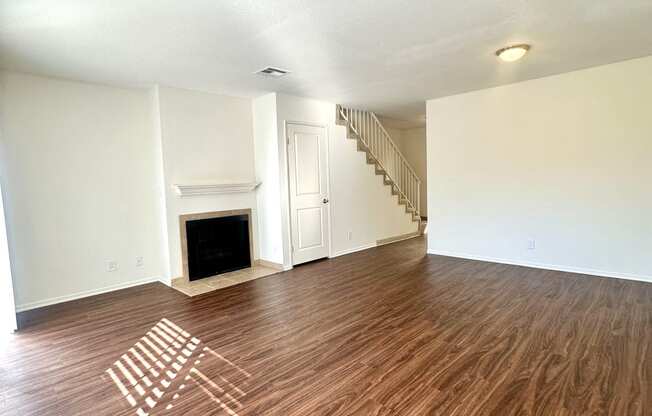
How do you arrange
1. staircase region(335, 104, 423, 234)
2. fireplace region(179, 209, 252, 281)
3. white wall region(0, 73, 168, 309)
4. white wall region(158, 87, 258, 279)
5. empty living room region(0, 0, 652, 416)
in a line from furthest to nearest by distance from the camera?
staircase region(335, 104, 423, 234) < fireplace region(179, 209, 252, 281) < white wall region(158, 87, 258, 279) < white wall region(0, 73, 168, 309) < empty living room region(0, 0, 652, 416)

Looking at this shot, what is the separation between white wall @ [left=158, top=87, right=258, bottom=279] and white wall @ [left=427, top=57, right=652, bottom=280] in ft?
9.95

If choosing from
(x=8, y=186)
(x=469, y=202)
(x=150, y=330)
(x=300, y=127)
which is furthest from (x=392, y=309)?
(x=8, y=186)

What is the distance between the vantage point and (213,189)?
482cm

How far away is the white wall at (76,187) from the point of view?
375 cm

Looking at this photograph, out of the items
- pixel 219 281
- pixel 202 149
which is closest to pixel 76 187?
pixel 202 149

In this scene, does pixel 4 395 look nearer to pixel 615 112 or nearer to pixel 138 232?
pixel 138 232

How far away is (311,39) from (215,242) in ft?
10.3

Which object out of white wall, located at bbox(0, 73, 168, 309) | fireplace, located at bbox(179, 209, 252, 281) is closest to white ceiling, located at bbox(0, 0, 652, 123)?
white wall, located at bbox(0, 73, 168, 309)

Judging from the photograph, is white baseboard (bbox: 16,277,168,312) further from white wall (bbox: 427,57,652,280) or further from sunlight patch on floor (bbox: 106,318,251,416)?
white wall (bbox: 427,57,652,280)

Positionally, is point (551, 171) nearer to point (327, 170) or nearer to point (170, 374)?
point (327, 170)

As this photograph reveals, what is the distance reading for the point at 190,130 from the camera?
468cm

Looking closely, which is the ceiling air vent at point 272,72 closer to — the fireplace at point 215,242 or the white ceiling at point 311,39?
the white ceiling at point 311,39

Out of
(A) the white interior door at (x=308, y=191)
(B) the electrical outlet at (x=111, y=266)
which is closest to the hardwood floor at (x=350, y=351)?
(B) the electrical outlet at (x=111, y=266)

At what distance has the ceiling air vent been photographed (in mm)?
3854
